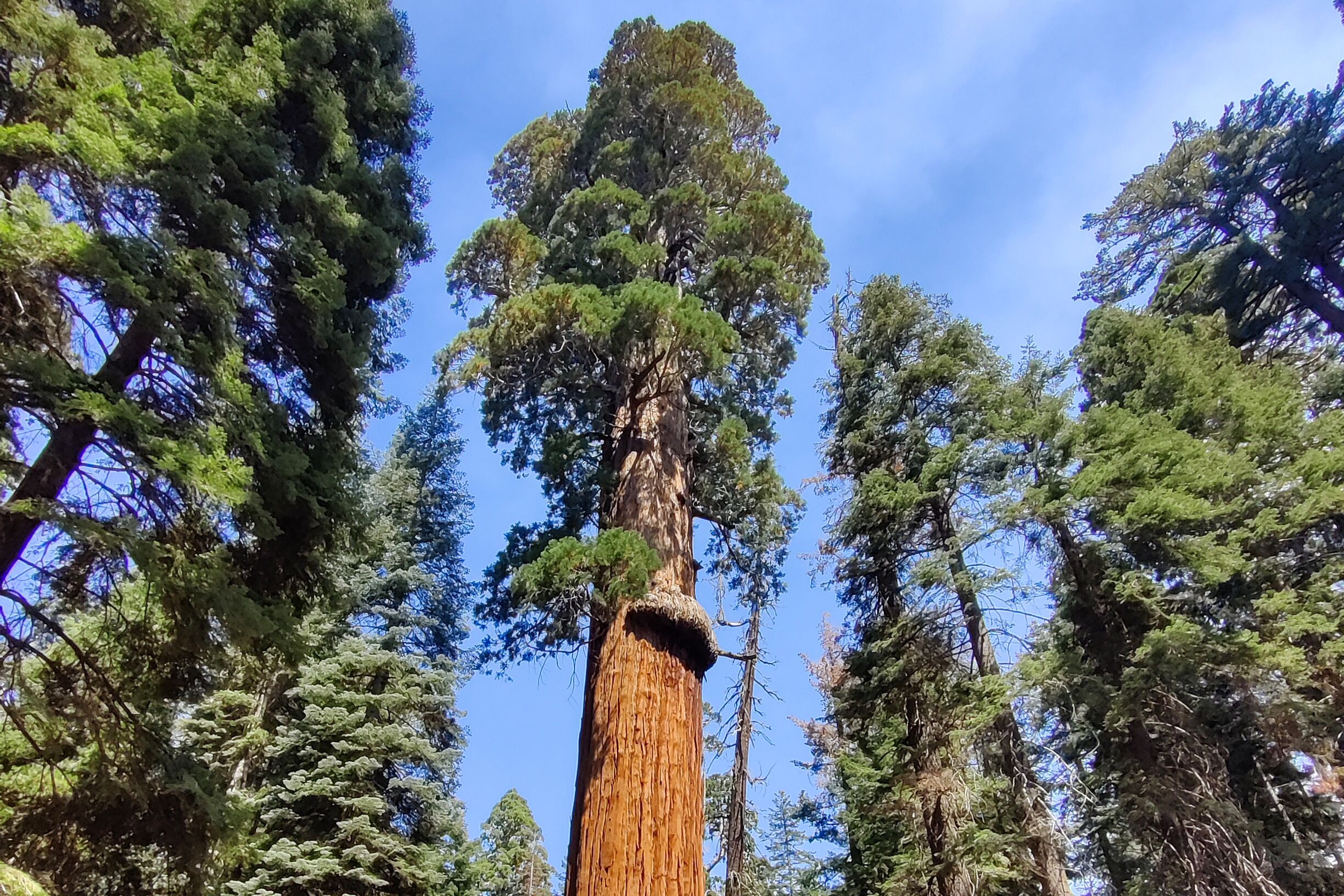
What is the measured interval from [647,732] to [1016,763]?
18.2 feet

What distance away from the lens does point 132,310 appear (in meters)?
5.06

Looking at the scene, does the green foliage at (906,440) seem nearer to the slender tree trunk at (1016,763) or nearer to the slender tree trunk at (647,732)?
the slender tree trunk at (1016,763)

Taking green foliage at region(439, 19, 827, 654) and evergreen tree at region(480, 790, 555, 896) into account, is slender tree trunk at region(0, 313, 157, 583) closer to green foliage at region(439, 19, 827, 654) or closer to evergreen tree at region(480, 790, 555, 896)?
green foliage at region(439, 19, 827, 654)

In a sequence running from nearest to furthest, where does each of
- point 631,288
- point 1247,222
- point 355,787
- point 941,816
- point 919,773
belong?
1. point 631,288
2. point 941,816
3. point 919,773
4. point 355,787
5. point 1247,222

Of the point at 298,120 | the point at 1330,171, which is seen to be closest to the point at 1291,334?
the point at 1330,171

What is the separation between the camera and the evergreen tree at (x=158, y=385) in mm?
4672

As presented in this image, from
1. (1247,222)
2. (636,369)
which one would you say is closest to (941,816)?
(636,369)

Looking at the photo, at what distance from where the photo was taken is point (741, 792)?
1064cm

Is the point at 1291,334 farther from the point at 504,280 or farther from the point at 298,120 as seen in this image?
the point at 298,120

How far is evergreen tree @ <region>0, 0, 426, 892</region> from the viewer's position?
15.3 feet

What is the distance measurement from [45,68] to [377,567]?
355 inches

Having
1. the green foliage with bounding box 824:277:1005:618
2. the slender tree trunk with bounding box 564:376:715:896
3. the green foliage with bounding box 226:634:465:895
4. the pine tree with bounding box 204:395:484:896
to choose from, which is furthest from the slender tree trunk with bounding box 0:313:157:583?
the green foliage with bounding box 824:277:1005:618

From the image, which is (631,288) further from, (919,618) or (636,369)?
(919,618)

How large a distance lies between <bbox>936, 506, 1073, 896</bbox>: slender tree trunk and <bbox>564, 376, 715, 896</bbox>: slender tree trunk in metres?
4.48
